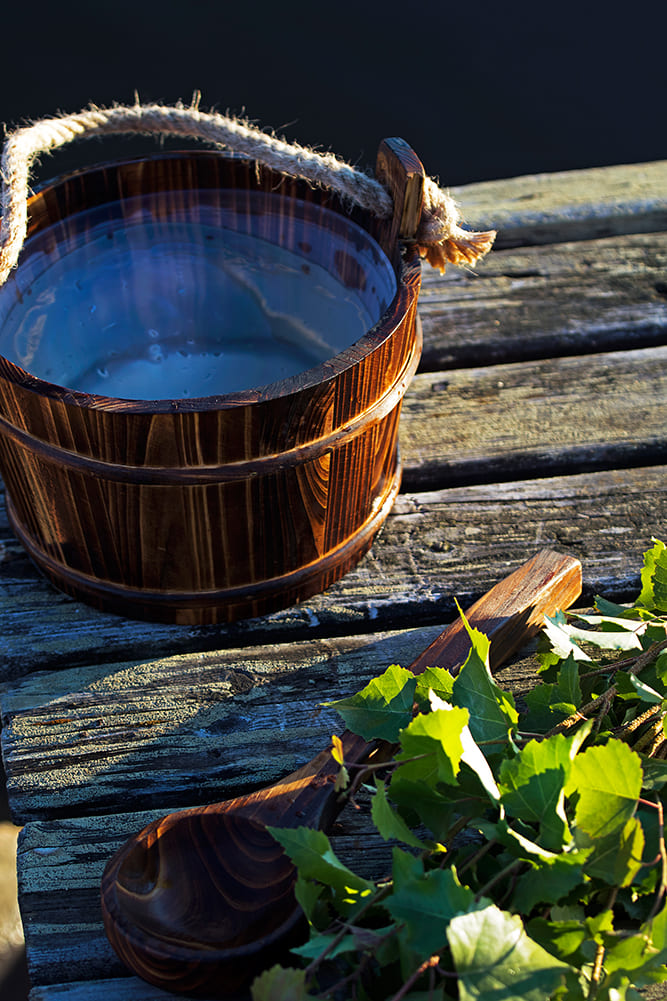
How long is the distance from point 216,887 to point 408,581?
470 mm

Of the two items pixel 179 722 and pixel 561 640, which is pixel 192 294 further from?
pixel 561 640

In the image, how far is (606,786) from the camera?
0.64 meters

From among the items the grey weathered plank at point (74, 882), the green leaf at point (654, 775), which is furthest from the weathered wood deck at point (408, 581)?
the green leaf at point (654, 775)

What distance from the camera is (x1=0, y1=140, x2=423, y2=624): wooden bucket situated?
85 centimetres

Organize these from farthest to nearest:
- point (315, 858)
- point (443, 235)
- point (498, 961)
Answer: point (443, 235)
point (315, 858)
point (498, 961)

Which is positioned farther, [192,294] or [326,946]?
[192,294]

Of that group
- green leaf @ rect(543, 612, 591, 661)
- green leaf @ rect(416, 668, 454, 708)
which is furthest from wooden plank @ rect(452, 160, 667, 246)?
green leaf @ rect(416, 668, 454, 708)

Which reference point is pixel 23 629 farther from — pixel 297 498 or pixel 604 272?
pixel 604 272

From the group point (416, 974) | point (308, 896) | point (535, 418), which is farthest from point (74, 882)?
point (535, 418)

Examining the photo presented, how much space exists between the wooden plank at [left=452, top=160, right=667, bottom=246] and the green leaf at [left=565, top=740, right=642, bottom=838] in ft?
3.91

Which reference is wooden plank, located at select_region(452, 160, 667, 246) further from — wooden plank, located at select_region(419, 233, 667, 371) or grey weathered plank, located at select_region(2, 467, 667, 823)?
grey weathered plank, located at select_region(2, 467, 667, 823)

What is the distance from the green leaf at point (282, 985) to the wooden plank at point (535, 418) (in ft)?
2.46

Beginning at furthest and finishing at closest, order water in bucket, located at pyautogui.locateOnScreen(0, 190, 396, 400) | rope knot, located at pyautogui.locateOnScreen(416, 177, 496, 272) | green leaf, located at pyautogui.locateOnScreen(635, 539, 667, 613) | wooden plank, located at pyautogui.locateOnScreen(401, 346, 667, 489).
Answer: wooden plank, located at pyautogui.locateOnScreen(401, 346, 667, 489)
water in bucket, located at pyautogui.locateOnScreen(0, 190, 396, 400)
rope knot, located at pyautogui.locateOnScreen(416, 177, 496, 272)
green leaf, located at pyautogui.locateOnScreen(635, 539, 667, 613)

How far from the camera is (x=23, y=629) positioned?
1.06 metres
